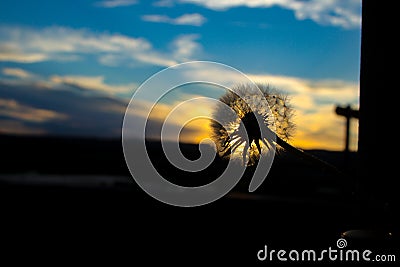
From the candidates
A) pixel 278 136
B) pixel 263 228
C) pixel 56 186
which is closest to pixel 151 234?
pixel 263 228

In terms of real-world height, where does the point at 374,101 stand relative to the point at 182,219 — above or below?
above

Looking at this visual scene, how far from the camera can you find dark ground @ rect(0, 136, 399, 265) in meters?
1.84

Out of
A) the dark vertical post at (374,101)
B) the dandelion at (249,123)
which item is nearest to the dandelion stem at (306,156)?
the dandelion at (249,123)

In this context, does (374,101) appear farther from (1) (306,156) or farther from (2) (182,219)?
(2) (182,219)

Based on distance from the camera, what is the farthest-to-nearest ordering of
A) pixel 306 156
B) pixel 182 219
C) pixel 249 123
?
1. pixel 182 219
2. pixel 249 123
3. pixel 306 156

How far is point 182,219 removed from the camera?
2240mm

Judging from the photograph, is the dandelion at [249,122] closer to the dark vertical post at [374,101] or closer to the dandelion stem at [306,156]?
the dandelion stem at [306,156]

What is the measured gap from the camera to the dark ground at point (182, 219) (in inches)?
72.5

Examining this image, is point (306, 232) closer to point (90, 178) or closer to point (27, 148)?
point (90, 178)

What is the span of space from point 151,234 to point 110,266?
13.8 inches

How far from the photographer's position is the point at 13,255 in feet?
6.14

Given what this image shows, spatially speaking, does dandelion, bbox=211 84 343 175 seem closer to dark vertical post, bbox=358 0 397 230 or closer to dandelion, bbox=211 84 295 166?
dandelion, bbox=211 84 295 166

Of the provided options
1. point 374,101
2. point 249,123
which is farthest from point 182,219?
point 374,101

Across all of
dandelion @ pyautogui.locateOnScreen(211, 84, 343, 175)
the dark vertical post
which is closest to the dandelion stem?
dandelion @ pyautogui.locateOnScreen(211, 84, 343, 175)
